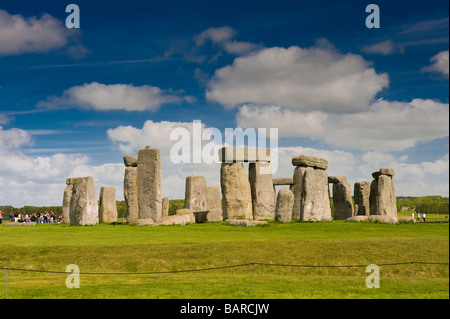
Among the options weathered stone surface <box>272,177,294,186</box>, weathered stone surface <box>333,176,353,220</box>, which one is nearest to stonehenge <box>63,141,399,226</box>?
weathered stone surface <box>333,176,353,220</box>

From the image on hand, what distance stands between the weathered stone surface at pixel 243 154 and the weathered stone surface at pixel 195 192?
13.9 ft

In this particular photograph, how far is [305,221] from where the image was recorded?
25.8 meters

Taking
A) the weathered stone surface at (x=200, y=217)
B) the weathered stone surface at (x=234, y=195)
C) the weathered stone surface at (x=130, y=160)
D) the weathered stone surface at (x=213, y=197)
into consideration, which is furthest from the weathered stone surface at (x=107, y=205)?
the weathered stone surface at (x=234, y=195)

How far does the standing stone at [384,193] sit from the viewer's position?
2920 cm

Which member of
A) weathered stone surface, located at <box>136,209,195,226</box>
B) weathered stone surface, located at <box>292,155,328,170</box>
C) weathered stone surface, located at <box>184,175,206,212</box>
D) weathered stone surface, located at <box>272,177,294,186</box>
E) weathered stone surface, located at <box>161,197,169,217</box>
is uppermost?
weathered stone surface, located at <box>292,155,328,170</box>

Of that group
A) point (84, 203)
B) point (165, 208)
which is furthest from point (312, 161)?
point (84, 203)

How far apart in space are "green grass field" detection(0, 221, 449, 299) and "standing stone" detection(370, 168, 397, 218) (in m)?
8.80

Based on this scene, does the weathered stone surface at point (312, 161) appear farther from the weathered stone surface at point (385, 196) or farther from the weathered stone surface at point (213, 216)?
the weathered stone surface at point (213, 216)

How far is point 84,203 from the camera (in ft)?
85.5

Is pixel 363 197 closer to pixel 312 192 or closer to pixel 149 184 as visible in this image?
pixel 312 192

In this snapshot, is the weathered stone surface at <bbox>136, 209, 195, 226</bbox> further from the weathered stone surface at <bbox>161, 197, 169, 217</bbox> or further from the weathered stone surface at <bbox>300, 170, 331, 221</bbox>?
the weathered stone surface at <bbox>161, 197, 169, 217</bbox>

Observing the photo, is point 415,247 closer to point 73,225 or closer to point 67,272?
point 67,272

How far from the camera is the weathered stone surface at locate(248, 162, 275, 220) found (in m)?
29.1
